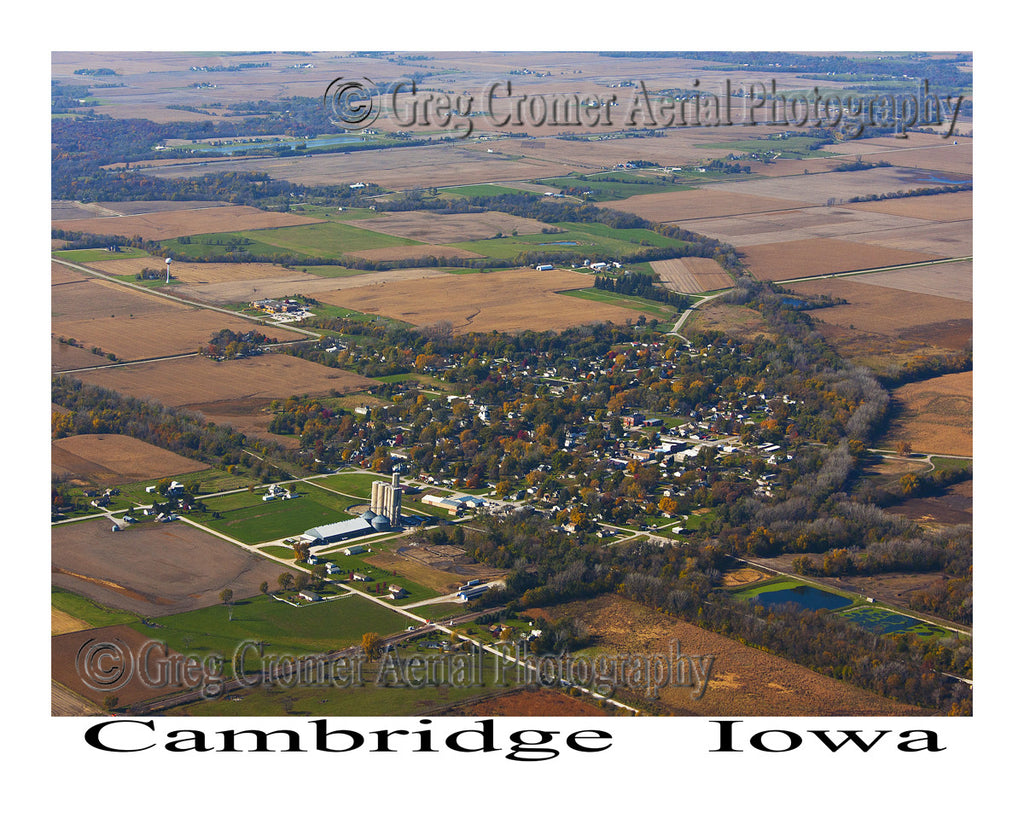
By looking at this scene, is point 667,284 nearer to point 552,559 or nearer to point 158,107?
point 552,559

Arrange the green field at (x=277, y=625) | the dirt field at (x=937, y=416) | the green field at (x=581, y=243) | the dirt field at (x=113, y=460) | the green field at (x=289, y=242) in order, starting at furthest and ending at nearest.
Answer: the green field at (x=289, y=242) < the green field at (x=581, y=243) < the dirt field at (x=937, y=416) < the dirt field at (x=113, y=460) < the green field at (x=277, y=625)

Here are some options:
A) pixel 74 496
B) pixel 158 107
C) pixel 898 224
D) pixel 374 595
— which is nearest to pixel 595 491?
pixel 374 595

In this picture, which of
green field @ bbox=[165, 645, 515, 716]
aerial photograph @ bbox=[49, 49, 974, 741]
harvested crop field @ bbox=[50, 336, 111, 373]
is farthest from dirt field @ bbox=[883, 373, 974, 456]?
harvested crop field @ bbox=[50, 336, 111, 373]

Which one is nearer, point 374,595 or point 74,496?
point 374,595

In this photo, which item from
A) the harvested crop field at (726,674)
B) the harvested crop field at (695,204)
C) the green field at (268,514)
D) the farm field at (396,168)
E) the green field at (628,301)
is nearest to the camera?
the harvested crop field at (726,674)

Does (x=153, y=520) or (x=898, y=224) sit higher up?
(x=898, y=224)

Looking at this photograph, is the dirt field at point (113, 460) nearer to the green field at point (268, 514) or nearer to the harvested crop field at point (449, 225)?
the green field at point (268, 514)

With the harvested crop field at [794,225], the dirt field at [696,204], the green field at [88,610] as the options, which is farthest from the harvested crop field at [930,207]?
the green field at [88,610]
